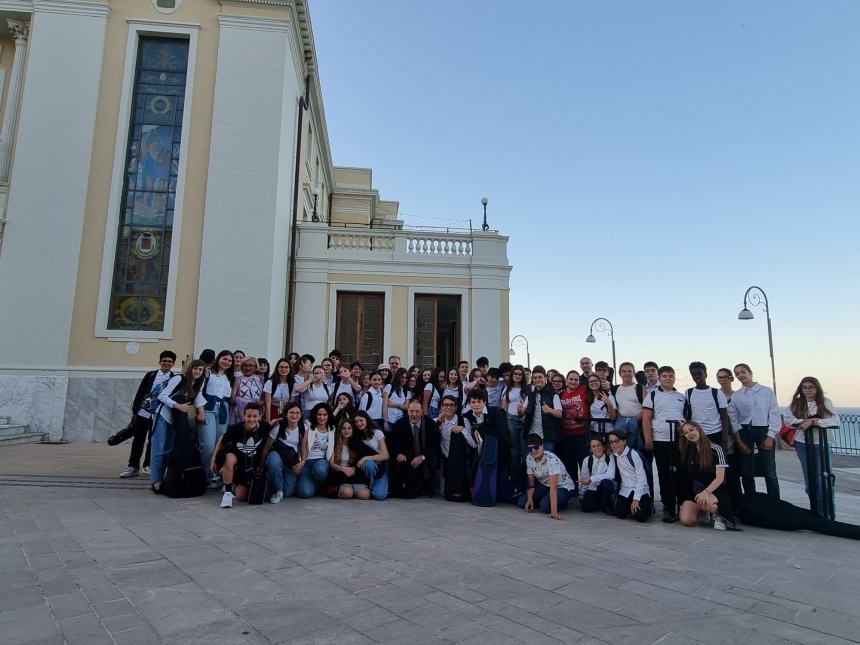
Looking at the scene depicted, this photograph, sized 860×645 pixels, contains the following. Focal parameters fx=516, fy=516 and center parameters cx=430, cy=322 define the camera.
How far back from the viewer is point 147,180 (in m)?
13.9

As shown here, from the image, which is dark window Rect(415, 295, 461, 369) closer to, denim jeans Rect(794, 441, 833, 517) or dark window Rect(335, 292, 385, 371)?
dark window Rect(335, 292, 385, 371)

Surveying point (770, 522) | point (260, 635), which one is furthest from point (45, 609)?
point (770, 522)

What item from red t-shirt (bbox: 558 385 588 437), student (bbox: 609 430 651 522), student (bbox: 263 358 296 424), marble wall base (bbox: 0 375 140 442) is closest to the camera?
student (bbox: 609 430 651 522)

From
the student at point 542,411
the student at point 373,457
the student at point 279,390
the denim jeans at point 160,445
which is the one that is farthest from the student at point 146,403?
the student at point 542,411

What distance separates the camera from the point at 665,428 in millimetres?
6402

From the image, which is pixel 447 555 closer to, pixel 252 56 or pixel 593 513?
pixel 593 513

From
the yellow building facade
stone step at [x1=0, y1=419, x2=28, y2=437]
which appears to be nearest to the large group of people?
stone step at [x1=0, y1=419, x2=28, y2=437]

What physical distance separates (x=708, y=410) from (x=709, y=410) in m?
0.01

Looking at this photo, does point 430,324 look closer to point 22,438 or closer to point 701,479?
point 701,479

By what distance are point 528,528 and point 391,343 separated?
9.91 metres

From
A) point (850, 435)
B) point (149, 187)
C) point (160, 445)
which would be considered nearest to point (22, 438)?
point (149, 187)

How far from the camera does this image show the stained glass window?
13.3 meters

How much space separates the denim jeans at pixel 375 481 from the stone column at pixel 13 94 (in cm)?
1357

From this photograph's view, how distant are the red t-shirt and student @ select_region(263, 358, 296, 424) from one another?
3.93 m
